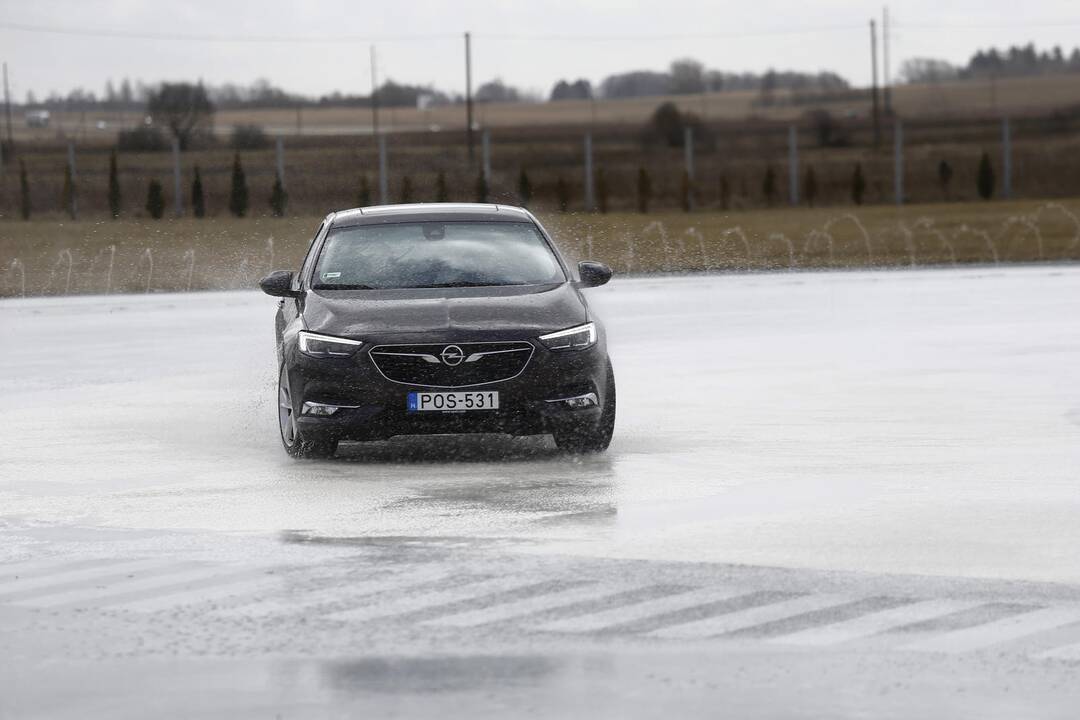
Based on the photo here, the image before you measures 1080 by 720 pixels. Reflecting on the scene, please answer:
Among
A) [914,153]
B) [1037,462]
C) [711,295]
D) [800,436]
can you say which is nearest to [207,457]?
[800,436]

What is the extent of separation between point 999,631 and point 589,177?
51.2 metres

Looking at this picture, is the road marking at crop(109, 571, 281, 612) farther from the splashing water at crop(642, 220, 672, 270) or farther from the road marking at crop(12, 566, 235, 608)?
the splashing water at crop(642, 220, 672, 270)

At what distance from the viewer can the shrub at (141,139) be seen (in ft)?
270

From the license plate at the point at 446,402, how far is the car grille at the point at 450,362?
0.06 meters

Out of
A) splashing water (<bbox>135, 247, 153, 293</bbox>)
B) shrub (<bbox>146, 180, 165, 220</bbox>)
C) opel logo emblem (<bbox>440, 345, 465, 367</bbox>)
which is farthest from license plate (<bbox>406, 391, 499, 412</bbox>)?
shrub (<bbox>146, 180, 165, 220</bbox>)

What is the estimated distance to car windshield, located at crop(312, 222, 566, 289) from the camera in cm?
1466

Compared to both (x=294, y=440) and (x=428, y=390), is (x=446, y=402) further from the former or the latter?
(x=294, y=440)

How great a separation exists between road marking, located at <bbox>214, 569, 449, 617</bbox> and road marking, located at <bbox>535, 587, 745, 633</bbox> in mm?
985

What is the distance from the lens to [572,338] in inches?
537

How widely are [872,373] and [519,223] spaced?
487cm

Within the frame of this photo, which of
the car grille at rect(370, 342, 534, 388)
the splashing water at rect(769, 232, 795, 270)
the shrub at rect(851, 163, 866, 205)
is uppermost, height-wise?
the car grille at rect(370, 342, 534, 388)

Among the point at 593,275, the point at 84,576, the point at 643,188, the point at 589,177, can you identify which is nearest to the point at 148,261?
the point at 589,177

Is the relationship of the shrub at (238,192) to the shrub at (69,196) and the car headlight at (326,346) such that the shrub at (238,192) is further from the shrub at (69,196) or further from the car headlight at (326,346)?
the car headlight at (326,346)

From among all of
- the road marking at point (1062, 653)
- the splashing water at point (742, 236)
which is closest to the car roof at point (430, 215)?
the road marking at point (1062, 653)
